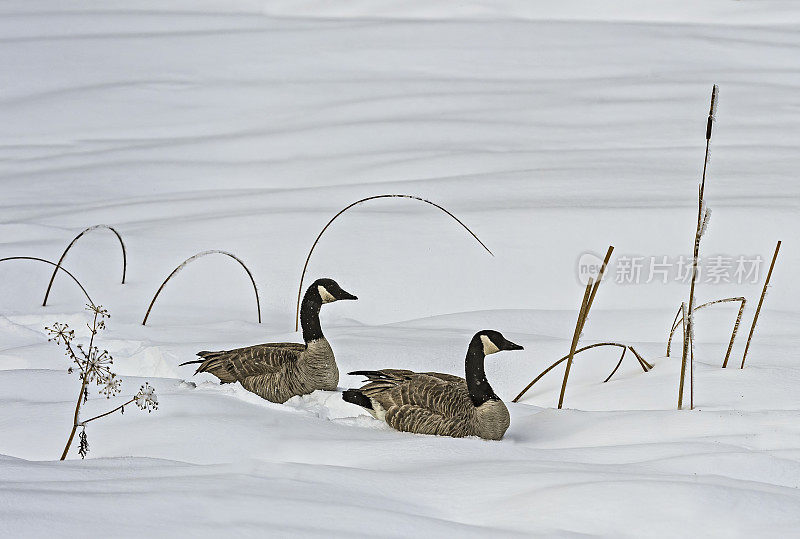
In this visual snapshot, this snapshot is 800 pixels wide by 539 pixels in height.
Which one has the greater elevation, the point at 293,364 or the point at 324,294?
the point at 324,294

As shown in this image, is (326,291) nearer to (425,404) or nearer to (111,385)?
(425,404)

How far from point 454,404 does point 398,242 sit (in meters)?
2.34

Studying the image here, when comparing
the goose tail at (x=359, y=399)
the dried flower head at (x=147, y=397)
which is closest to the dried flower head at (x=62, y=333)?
the dried flower head at (x=147, y=397)

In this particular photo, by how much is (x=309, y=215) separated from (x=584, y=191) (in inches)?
64.2

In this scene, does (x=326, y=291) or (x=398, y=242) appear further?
(x=398, y=242)

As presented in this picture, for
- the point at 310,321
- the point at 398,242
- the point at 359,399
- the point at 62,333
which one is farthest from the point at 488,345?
the point at 398,242

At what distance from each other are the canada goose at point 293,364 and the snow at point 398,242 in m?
0.05

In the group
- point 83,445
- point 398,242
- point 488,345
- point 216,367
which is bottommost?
point 83,445

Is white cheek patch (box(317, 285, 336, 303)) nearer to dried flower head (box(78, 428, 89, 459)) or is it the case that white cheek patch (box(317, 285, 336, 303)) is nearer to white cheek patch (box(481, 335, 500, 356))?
white cheek patch (box(481, 335, 500, 356))

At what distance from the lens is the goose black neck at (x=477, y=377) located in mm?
2822

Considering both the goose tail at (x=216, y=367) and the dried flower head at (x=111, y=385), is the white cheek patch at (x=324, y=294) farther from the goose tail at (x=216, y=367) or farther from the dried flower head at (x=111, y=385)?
the dried flower head at (x=111, y=385)

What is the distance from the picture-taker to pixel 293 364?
311cm

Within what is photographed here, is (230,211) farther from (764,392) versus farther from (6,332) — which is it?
(764,392)

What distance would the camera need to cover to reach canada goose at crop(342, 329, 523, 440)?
9.16ft
